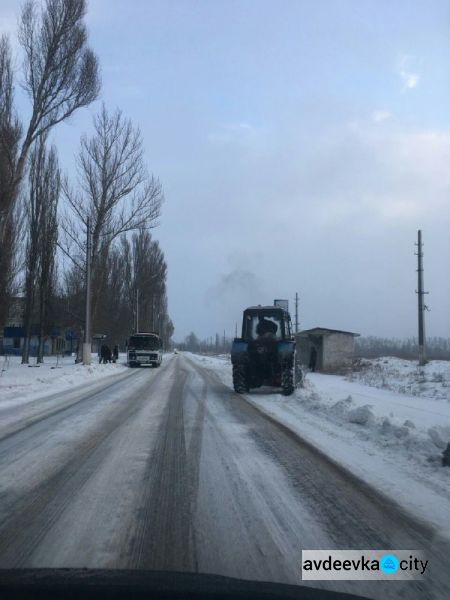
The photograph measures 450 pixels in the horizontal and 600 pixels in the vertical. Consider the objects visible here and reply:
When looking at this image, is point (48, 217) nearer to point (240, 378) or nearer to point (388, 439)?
point (240, 378)

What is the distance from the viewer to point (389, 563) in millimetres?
4262

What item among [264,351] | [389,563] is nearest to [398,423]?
[389,563]

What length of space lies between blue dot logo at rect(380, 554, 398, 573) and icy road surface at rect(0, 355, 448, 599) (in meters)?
0.19

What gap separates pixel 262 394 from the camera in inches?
784

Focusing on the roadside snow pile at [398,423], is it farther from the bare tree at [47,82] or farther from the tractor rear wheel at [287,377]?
the bare tree at [47,82]

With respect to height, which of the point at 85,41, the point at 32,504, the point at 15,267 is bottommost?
the point at 32,504

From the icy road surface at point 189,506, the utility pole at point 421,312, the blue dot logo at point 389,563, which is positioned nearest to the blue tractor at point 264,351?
the icy road surface at point 189,506

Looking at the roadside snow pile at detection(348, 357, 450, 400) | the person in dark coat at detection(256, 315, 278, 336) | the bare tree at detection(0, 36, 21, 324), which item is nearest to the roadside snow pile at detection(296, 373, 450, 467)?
the person in dark coat at detection(256, 315, 278, 336)

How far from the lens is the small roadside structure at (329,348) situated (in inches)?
1512

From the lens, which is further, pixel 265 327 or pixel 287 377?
pixel 265 327

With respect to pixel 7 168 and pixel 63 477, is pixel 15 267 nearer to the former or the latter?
pixel 7 168

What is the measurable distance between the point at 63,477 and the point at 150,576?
3.71 metres

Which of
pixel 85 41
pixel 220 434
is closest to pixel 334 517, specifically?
pixel 220 434

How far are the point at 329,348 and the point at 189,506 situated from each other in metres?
33.7
